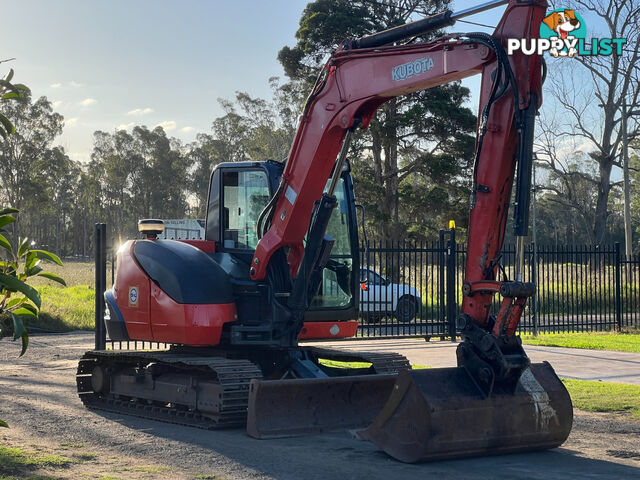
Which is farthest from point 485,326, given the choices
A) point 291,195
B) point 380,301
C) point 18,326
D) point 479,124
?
point 380,301

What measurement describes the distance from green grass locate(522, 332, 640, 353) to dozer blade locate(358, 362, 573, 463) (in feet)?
29.8

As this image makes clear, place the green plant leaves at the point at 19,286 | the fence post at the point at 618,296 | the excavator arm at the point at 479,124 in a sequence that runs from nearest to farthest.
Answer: the green plant leaves at the point at 19,286 < the excavator arm at the point at 479,124 < the fence post at the point at 618,296

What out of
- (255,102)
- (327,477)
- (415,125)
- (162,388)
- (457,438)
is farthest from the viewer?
(255,102)

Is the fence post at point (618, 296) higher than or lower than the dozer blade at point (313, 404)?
higher

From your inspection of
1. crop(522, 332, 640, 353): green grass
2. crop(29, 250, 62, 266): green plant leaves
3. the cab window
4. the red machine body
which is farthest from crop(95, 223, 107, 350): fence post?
crop(522, 332, 640, 353): green grass

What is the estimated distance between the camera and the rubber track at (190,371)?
26.6 ft

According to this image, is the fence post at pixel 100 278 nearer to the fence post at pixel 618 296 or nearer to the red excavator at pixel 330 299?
the red excavator at pixel 330 299

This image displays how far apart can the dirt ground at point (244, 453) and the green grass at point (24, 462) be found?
67 mm

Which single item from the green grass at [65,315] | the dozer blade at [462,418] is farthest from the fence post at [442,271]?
the dozer blade at [462,418]

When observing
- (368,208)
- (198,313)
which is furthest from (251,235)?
(368,208)

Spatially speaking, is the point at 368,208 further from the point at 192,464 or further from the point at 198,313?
the point at 192,464

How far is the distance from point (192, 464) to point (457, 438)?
2.12m

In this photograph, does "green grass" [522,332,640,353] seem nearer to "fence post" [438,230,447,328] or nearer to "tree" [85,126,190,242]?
"fence post" [438,230,447,328]

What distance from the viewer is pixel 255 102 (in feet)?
187
